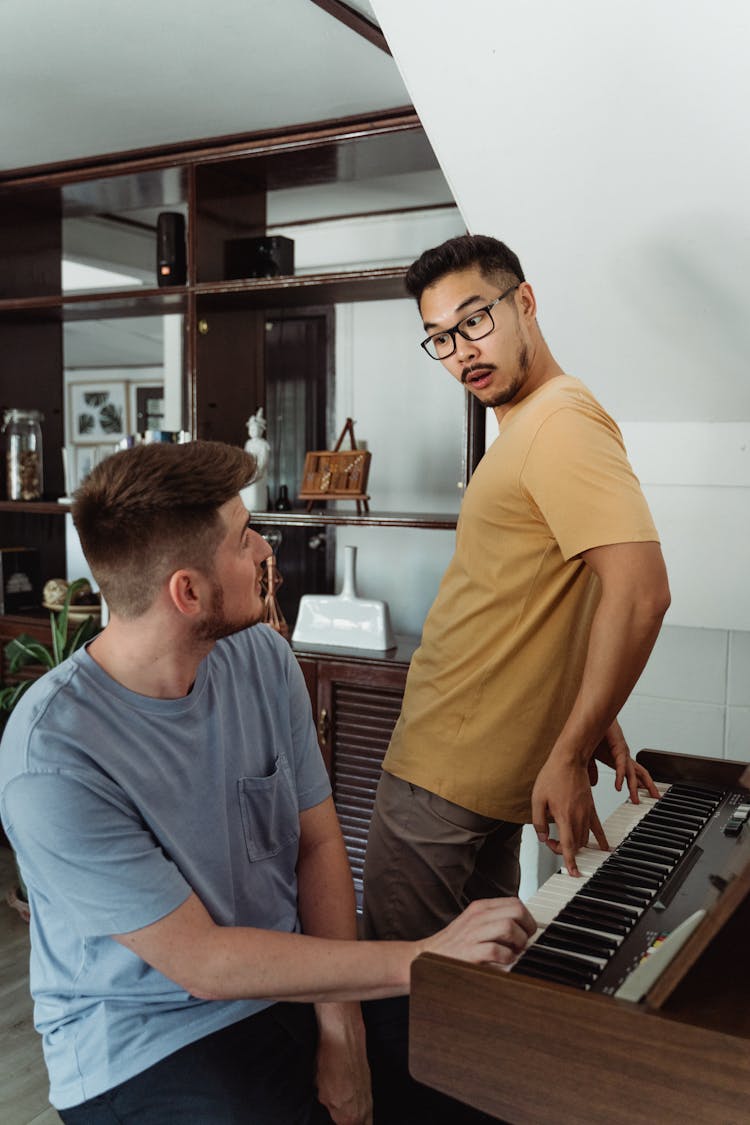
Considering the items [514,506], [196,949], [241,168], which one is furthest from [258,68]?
[196,949]

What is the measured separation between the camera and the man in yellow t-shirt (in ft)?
5.07

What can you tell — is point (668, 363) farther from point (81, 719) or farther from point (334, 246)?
point (334, 246)

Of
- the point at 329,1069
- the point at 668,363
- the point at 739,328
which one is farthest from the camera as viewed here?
the point at 668,363

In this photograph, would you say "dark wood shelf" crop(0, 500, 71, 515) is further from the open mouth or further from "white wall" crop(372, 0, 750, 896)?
the open mouth

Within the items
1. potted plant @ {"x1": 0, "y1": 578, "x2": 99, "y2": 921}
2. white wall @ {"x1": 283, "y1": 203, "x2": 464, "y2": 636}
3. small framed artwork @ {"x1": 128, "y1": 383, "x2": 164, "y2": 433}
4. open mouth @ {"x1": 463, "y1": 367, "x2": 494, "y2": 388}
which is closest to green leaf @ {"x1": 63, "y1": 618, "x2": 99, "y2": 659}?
potted plant @ {"x1": 0, "y1": 578, "x2": 99, "y2": 921}

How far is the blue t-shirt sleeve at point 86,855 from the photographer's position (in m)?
1.18

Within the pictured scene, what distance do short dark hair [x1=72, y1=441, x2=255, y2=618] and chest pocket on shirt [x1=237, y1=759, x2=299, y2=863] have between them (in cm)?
33

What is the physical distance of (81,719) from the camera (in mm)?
1251

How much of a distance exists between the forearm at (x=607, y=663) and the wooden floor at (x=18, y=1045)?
5.14ft

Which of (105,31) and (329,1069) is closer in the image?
(329,1069)

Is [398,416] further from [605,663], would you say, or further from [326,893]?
[326,893]

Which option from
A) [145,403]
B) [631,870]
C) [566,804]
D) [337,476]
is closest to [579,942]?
[631,870]

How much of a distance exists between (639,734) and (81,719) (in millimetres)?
1857

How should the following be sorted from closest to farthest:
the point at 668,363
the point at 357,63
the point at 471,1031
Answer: the point at 471,1031, the point at 668,363, the point at 357,63
